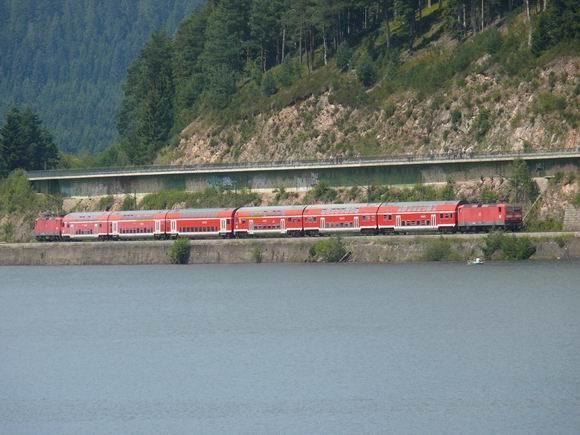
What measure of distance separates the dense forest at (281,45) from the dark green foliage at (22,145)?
8.86m

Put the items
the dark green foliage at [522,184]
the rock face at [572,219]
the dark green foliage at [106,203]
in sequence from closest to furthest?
the rock face at [572,219], the dark green foliage at [522,184], the dark green foliage at [106,203]

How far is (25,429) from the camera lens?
49.2m

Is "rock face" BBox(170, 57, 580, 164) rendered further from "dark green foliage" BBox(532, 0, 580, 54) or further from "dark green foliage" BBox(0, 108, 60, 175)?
"dark green foliage" BBox(0, 108, 60, 175)

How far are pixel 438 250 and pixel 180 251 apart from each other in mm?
20730

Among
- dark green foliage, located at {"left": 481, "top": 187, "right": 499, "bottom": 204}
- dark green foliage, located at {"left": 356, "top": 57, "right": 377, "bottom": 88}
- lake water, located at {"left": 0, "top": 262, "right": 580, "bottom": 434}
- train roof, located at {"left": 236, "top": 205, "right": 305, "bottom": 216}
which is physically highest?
dark green foliage, located at {"left": 356, "top": 57, "right": 377, "bottom": 88}

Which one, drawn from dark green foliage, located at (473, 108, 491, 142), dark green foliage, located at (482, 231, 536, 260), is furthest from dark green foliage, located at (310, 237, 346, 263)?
dark green foliage, located at (473, 108, 491, 142)

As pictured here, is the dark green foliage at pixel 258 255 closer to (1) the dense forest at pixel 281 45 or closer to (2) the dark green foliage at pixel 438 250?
(2) the dark green foliage at pixel 438 250

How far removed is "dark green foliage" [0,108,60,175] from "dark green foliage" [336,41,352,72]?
3530 cm

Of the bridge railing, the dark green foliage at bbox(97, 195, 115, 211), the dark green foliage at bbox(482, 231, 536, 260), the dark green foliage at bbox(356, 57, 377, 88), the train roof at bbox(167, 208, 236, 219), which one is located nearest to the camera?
the dark green foliage at bbox(482, 231, 536, 260)

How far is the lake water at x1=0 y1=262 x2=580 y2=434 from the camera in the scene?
162 ft

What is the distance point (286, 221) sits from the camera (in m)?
106

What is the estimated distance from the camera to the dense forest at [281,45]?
119312mm

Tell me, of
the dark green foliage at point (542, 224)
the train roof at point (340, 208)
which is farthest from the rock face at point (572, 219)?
the train roof at point (340, 208)

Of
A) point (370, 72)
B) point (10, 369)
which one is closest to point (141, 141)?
point (370, 72)
